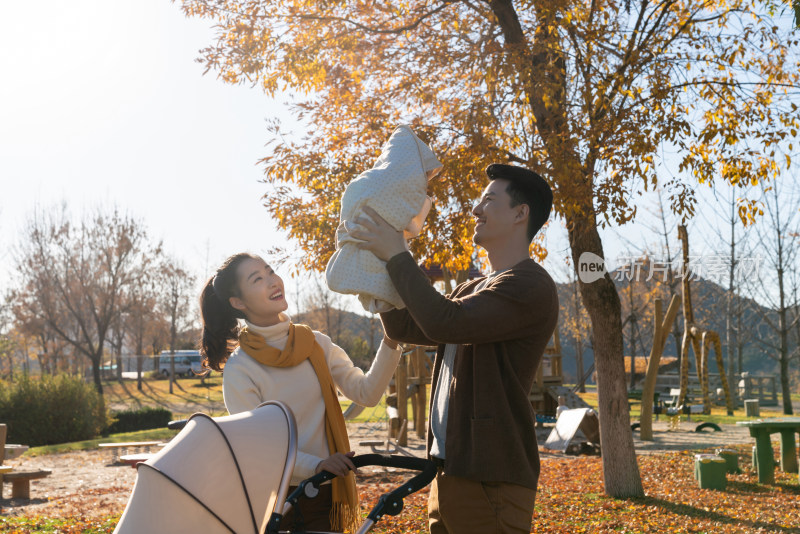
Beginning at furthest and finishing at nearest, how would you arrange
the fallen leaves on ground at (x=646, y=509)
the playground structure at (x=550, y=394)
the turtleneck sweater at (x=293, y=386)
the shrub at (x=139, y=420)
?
the shrub at (x=139, y=420) → the playground structure at (x=550, y=394) → the fallen leaves on ground at (x=646, y=509) → the turtleneck sweater at (x=293, y=386)

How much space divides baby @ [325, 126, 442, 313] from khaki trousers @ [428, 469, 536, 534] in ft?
2.07

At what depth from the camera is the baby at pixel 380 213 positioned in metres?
2.27

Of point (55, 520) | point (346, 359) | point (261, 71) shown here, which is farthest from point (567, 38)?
point (55, 520)

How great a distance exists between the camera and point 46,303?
103 feet

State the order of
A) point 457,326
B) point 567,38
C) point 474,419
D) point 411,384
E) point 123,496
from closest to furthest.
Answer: point 457,326 < point 474,419 < point 567,38 < point 123,496 < point 411,384

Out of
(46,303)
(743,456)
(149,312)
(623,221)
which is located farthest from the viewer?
(149,312)

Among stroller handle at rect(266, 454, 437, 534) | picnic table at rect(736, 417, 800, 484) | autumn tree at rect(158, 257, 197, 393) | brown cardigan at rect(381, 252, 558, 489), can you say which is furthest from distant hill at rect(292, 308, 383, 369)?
brown cardigan at rect(381, 252, 558, 489)

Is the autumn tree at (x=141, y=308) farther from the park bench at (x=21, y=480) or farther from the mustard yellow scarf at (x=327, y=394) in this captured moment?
the mustard yellow scarf at (x=327, y=394)

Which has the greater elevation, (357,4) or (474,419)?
(357,4)

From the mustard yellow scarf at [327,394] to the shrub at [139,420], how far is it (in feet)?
66.3

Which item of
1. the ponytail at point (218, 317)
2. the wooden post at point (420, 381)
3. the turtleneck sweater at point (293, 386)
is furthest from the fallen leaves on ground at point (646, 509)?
the wooden post at point (420, 381)

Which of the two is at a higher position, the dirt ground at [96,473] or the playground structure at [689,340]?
the playground structure at [689,340]

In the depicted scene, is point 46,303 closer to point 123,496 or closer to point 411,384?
point 411,384

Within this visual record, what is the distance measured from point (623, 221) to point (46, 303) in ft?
96.9
